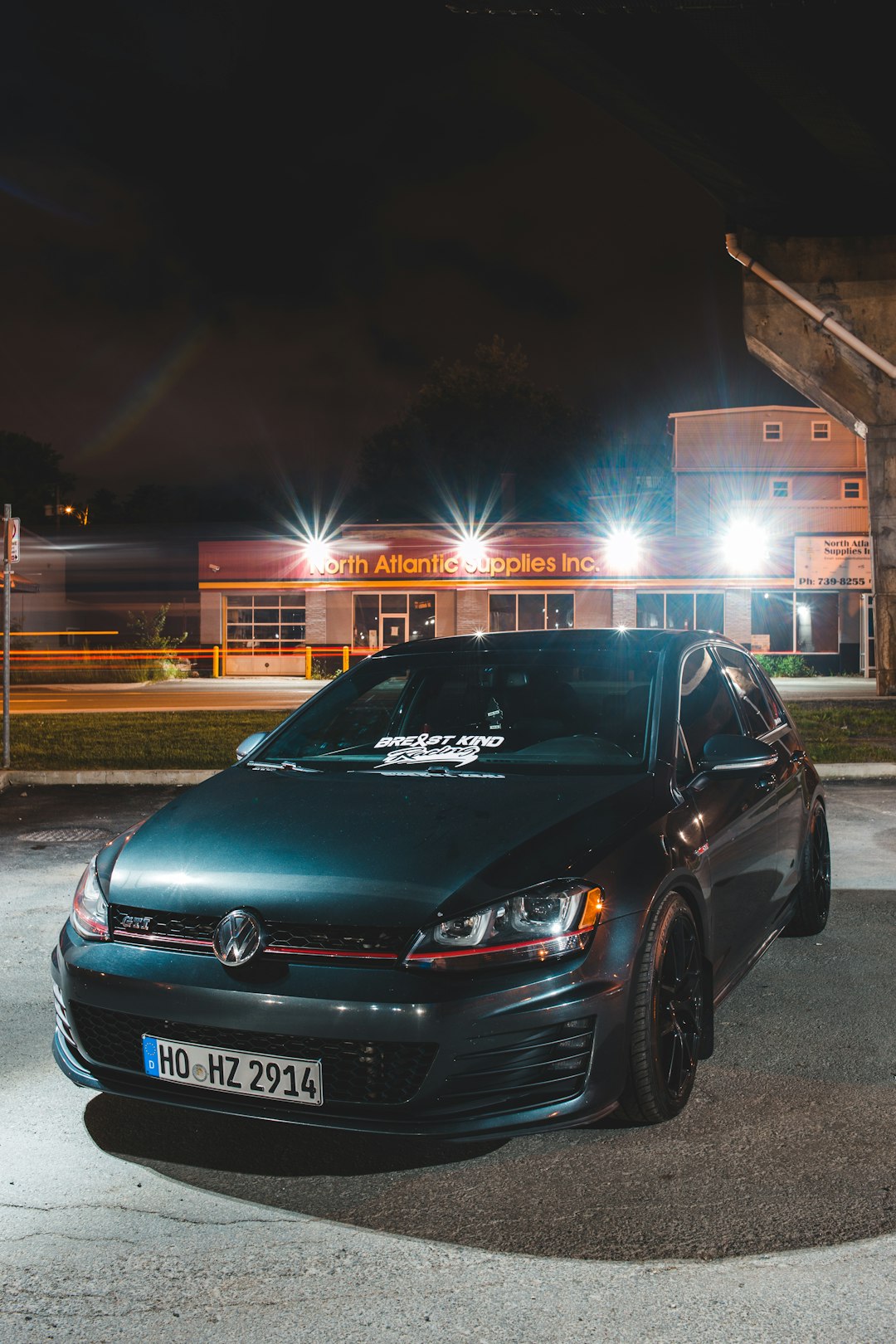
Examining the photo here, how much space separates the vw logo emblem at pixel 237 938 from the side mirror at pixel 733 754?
1.89 meters

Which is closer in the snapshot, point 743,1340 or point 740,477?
point 743,1340

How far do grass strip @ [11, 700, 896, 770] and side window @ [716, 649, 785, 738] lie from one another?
718 centimetres

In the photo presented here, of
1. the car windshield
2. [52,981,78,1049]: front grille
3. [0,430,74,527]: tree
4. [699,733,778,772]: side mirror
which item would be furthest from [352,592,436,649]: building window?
[0,430,74,527]: tree

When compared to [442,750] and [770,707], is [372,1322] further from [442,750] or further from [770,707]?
[770,707]

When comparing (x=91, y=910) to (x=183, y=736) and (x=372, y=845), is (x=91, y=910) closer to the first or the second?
(x=372, y=845)

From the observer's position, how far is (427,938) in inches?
123

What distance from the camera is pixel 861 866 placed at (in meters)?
7.92

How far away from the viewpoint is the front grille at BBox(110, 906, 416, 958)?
3131mm

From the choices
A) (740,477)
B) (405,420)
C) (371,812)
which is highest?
(405,420)

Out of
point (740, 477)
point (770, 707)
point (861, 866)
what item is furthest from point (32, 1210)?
point (740, 477)

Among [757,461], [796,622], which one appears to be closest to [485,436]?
[757,461]

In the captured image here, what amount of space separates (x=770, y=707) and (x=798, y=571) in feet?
116

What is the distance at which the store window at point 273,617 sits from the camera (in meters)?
42.7

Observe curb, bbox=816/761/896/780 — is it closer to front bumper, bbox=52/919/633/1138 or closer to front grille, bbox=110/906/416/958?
front bumper, bbox=52/919/633/1138
